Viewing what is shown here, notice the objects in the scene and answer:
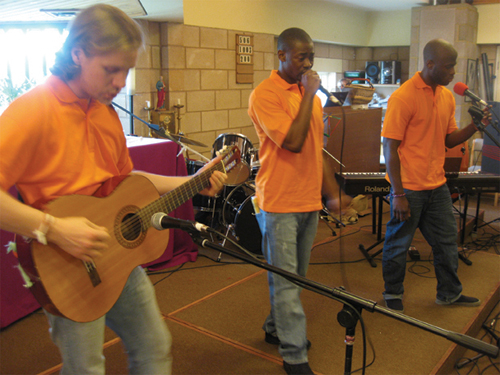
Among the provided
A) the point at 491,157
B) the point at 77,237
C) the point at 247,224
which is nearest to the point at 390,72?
the point at 491,157

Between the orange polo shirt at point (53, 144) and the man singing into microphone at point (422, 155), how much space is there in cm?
181

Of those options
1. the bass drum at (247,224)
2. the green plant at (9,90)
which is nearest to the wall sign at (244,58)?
the bass drum at (247,224)

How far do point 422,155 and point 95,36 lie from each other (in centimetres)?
203

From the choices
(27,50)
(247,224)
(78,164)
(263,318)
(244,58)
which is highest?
(244,58)

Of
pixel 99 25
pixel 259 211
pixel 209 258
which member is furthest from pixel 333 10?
pixel 99 25

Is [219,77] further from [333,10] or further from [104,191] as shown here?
[104,191]

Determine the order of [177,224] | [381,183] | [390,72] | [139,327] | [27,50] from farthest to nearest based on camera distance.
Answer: [390,72] → [27,50] → [381,183] → [139,327] → [177,224]

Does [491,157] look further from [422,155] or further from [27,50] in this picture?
[27,50]

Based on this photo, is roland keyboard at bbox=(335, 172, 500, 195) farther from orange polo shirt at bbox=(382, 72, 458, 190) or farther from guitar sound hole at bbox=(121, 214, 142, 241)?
guitar sound hole at bbox=(121, 214, 142, 241)

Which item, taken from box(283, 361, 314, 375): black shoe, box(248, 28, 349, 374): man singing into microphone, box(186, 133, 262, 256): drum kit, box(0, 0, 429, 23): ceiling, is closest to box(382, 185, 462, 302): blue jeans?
box(248, 28, 349, 374): man singing into microphone

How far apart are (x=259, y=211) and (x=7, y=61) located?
11.2ft

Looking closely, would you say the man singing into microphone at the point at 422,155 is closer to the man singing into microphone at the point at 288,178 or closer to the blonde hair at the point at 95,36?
the man singing into microphone at the point at 288,178

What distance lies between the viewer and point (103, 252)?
4.36ft

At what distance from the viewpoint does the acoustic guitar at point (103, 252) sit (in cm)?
118
